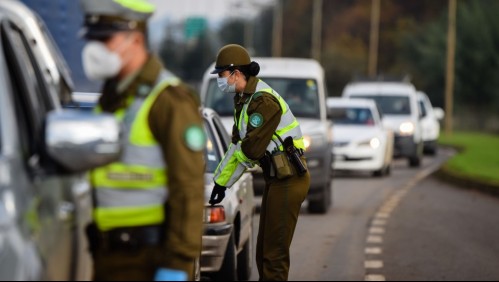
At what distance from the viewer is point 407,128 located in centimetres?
3697

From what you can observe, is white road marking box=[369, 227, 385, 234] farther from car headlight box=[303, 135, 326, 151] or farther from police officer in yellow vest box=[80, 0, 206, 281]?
police officer in yellow vest box=[80, 0, 206, 281]

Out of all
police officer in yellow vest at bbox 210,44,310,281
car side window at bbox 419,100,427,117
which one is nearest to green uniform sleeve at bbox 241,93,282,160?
police officer in yellow vest at bbox 210,44,310,281

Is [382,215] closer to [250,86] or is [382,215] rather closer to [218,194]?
[218,194]

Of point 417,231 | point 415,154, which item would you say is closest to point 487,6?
point 415,154

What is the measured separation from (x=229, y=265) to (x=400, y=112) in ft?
87.6

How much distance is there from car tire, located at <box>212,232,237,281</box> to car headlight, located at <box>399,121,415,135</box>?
1009 inches

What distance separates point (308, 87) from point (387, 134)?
10852 millimetres

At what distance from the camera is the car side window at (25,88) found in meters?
5.25

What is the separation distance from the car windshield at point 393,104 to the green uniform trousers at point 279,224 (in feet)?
92.2

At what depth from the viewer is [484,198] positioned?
25828mm

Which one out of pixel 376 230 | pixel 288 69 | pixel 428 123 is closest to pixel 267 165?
pixel 376 230

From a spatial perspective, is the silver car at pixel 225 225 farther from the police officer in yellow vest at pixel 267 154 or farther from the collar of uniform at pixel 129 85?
the collar of uniform at pixel 129 85

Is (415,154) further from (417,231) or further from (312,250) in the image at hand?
(312,250)

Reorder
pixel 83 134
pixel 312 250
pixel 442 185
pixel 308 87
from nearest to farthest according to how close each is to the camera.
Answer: pixel 83 134 < pixel 312 250 < pixel 308 87 < pixel 442 185
